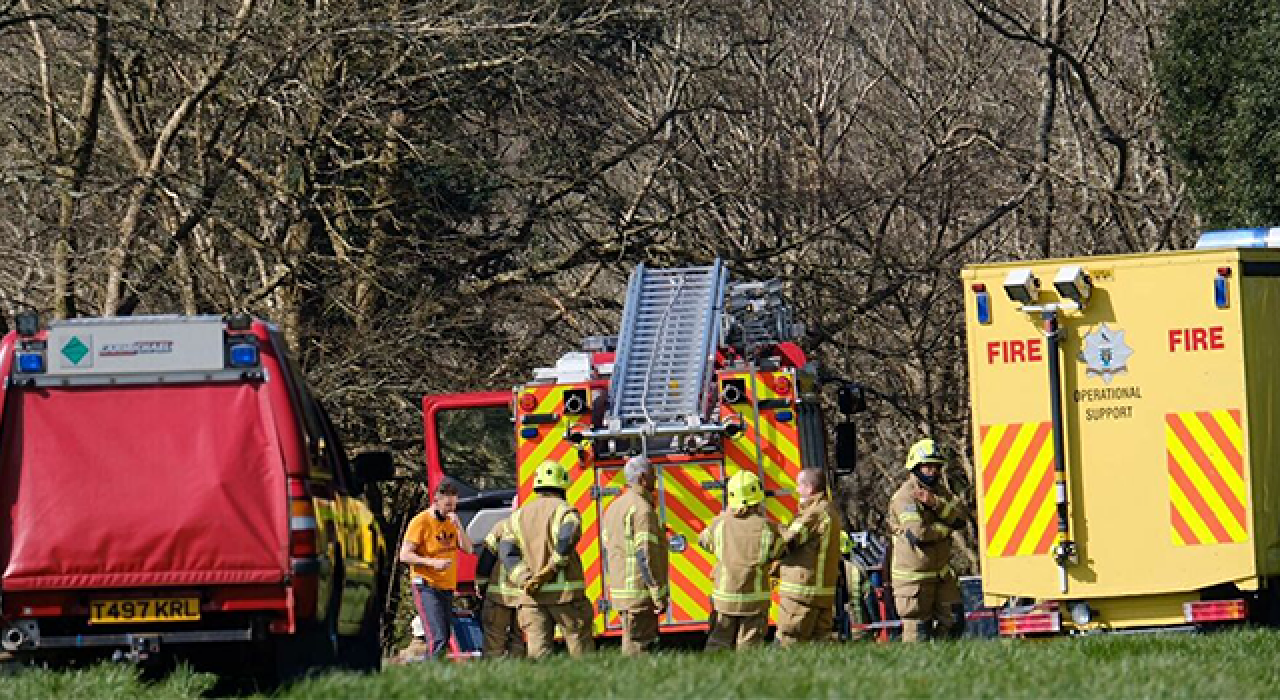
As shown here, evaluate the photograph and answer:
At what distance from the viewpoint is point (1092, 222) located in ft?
98.3

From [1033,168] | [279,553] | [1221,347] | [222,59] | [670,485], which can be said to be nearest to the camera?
[279,553]

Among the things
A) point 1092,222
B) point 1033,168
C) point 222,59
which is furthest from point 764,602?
point 1092,222

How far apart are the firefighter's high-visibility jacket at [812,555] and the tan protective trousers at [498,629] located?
72.7 inches

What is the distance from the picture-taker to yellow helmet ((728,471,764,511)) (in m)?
14.5

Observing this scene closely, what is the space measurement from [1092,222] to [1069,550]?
1610 centimetres

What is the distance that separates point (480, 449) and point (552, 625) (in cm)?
762

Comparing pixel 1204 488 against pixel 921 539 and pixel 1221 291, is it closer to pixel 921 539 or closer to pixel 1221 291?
pixel 1221 291

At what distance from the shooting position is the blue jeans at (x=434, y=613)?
1683 centimetres

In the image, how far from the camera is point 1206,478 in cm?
1410

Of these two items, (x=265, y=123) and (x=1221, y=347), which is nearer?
(x=1221, y=347)

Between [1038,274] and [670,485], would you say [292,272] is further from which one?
[1038,274]

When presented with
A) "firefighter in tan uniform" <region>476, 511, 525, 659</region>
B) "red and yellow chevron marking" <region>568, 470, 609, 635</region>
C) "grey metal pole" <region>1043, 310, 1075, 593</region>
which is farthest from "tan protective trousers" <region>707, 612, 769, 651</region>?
"red and yellow chevron marking" <region>568, 470, 609, 635</region>

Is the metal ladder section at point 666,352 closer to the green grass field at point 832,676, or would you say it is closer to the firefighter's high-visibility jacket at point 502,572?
the firefighter's high-visibility jacket at point 502,572

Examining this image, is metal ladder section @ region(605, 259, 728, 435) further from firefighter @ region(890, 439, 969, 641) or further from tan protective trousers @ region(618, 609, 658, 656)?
firefighter @ region(890, 439, 969, 641)
